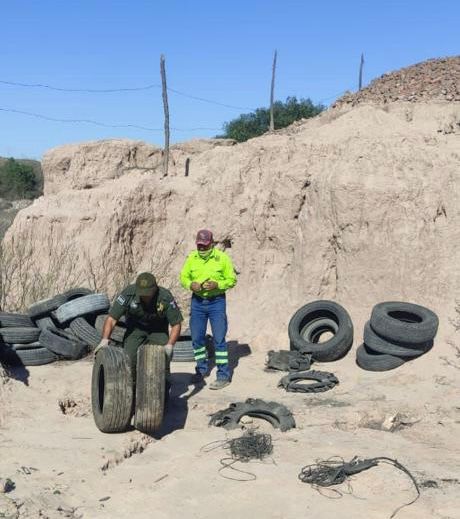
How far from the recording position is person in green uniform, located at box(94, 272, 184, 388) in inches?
262

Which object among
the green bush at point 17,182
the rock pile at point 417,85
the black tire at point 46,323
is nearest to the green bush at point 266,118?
the green bush at point 17,182

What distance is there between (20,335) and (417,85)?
29.9 feet

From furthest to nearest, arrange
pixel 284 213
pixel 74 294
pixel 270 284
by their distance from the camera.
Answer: pixel 284 213 < pixel 270 284 < pixel 74 294

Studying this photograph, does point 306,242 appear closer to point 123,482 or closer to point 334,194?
point 334,194

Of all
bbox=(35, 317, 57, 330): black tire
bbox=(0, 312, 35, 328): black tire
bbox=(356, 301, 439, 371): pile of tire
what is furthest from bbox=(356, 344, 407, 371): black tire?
bbox=(0, 312, 35, 328): black tire

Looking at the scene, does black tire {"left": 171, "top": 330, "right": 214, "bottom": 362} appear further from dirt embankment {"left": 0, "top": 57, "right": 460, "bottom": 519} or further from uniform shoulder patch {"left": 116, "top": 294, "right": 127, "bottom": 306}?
uniform shoulder patch {"left": 116, "top": 294, "right": 127, "bottom": 306}

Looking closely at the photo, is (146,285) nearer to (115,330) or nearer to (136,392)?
(136,392)

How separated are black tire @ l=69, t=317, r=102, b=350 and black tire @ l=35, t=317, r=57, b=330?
30 cm

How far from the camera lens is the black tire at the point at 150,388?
6188mm

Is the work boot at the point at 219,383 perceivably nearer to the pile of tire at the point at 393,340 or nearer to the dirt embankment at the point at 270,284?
the dirt embankment at the point at 270,284

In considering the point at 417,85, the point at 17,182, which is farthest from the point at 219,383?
the point at 17,182

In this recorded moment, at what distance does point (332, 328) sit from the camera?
32.3 feet

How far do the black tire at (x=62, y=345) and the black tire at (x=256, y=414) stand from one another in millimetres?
2760

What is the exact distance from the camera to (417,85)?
13148 millimetres
